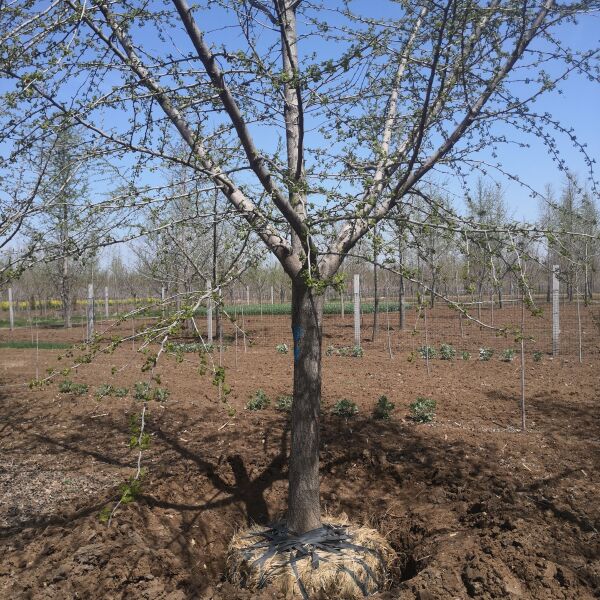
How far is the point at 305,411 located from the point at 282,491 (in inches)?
45.4

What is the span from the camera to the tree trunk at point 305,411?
361 cm

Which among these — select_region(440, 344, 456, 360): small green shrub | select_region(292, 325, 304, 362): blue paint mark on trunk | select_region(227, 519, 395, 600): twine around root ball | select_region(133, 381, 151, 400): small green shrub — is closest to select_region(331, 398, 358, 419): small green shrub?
select_region(227, 519, 395, 600): twine around root ball

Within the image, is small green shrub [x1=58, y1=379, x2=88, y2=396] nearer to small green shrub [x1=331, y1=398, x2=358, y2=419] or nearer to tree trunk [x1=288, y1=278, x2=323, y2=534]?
small green shrub [x1=331, y1=398, x2=358, y2=419]

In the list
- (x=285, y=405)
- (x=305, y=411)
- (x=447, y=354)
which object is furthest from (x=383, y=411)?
(x=447, y=354)

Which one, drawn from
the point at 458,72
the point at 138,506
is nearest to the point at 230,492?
the point at 138,506

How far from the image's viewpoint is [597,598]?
2.90m

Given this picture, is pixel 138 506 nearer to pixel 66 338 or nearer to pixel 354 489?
pixel 354 489

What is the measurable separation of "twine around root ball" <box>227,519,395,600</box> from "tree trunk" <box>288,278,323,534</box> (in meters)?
0.16

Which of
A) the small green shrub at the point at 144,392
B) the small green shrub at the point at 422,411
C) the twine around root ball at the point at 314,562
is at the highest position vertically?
the small green shrub at the point at 144,392

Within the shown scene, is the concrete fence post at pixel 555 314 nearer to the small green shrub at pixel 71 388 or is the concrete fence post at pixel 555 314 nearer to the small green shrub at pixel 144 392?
the small green shrub at pixel 71 388

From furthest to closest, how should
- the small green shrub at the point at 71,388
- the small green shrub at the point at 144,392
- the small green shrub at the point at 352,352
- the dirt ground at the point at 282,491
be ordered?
the small green shrub at the point at 352,352 → the small green shrub at the point at 71,388 → the dirt ground at the point at 282,491 → the small green shrub at the point at 144,392

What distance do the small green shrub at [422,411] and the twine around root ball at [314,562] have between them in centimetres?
209

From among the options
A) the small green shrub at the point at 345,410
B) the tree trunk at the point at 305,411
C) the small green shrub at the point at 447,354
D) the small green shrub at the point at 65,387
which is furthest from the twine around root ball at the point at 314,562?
the small green shrub at the point at 447,354

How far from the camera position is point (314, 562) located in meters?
3.33
